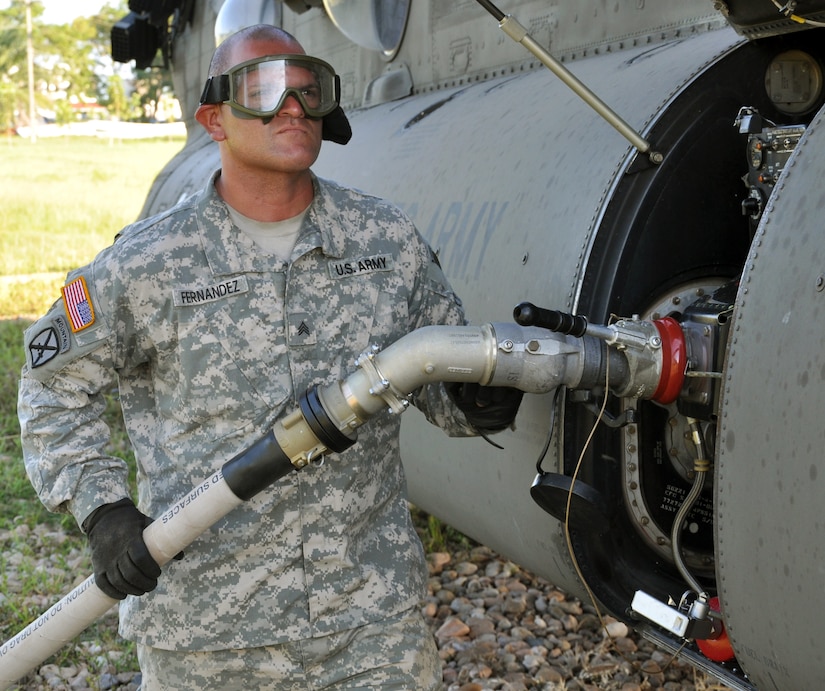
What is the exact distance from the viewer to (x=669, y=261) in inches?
107

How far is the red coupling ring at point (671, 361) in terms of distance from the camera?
8.02ft

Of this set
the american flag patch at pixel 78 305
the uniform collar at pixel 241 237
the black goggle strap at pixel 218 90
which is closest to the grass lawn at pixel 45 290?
the american flag patch at pixel 78 305

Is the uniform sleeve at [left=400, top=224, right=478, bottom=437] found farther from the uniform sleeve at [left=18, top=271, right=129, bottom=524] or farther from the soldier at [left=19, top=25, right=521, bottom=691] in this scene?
the uniform sleeve at [left=18, top=271, right=129, bottom=524]

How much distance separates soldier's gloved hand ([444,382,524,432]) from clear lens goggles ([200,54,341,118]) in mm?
721

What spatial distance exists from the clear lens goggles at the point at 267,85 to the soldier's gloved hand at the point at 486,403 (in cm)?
72

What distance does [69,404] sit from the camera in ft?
8.08

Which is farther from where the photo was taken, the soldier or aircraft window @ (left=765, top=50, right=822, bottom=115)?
aircraft window @ (left=765, top=50, right=822, bottom=115)

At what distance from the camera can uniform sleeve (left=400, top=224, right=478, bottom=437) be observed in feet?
8.77

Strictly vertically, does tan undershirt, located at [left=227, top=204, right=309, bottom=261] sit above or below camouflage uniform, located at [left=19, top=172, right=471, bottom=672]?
above

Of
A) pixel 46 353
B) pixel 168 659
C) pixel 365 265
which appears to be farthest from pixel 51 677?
pixel 365 265

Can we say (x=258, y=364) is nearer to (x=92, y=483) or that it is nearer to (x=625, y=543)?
(x=92, y=483)

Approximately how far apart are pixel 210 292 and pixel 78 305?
11.6 inches

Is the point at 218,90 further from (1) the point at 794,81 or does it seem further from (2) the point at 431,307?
(1) the point at 794,81

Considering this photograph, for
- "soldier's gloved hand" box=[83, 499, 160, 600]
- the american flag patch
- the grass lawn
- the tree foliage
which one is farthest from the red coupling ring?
the tree foliage
